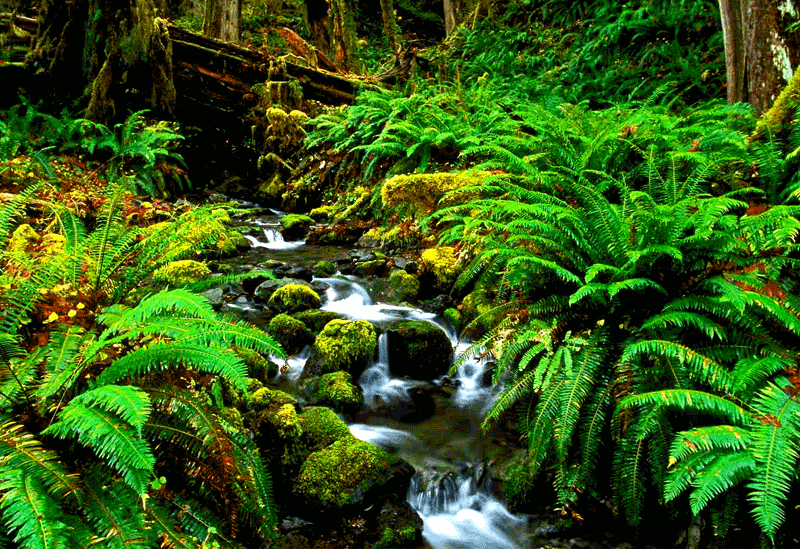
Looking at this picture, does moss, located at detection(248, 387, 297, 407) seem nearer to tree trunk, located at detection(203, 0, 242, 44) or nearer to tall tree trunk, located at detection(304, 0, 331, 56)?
tree trunk, located at detection(203, 0, 242, 44)

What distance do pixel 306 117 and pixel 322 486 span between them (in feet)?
30.2

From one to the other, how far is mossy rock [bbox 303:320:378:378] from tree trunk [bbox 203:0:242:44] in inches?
452

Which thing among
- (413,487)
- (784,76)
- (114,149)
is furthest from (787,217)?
(114,149)

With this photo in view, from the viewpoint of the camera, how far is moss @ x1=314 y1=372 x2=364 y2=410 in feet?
13.9

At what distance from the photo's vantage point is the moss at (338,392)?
13.9 ft

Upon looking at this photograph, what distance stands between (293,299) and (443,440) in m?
2.39

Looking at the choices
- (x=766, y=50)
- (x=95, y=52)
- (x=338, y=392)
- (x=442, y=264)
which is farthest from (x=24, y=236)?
(x=766, y=50)

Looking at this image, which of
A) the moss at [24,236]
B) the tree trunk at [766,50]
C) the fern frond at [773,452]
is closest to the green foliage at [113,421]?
the moss at [24,236]

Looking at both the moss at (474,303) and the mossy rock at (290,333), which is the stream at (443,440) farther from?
the moss at (474,303)

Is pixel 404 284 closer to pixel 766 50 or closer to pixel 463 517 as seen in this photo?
pixel 463 517

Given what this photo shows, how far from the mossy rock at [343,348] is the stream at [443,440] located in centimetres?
13

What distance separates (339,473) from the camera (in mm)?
3363

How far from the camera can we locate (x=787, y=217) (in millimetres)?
3031

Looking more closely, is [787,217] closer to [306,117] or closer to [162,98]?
[306,117]
